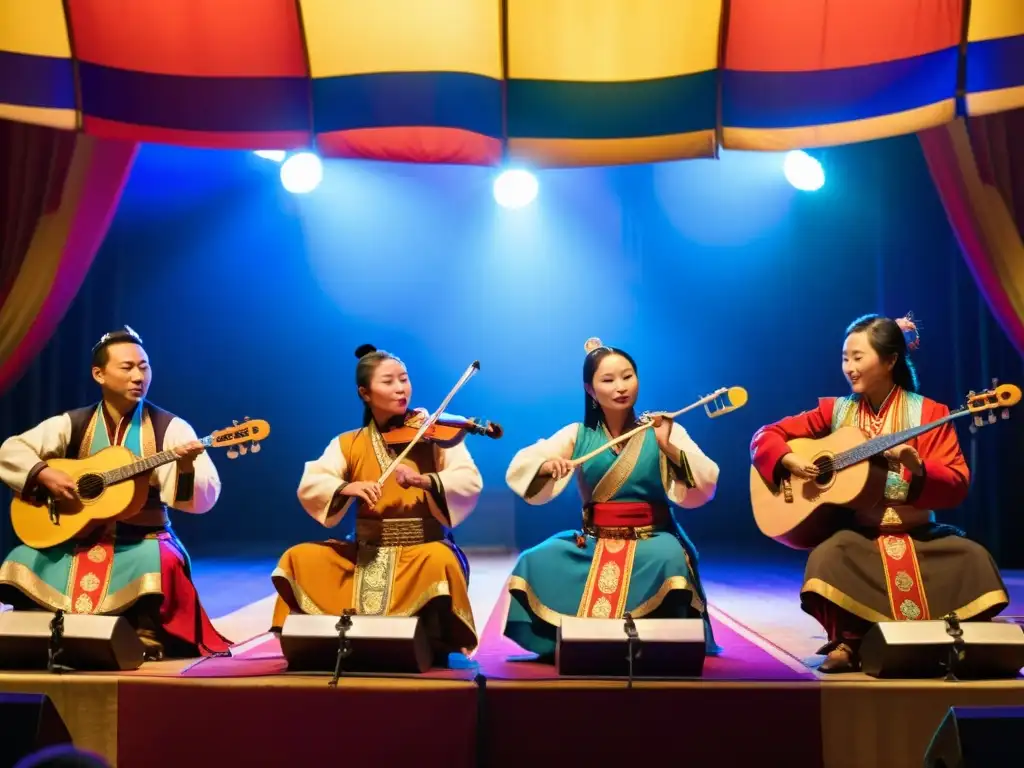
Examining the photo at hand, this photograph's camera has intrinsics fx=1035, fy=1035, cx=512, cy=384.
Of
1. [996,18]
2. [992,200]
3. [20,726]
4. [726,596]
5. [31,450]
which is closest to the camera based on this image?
[20,726]

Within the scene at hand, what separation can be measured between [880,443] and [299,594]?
6.85ft

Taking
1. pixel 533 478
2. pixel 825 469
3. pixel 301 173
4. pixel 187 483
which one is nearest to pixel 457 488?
pixel 533 478

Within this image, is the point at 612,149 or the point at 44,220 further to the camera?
the point at 44,220

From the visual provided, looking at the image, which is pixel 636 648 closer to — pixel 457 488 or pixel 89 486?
pixel 457 488

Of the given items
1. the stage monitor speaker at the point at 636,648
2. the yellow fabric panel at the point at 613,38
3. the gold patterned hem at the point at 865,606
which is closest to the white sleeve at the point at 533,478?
the stage monitor speaker at the point at 636,648

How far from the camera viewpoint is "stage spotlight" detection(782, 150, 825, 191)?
7941 millimetres

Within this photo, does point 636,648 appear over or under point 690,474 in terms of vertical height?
under

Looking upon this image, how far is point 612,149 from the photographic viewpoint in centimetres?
455

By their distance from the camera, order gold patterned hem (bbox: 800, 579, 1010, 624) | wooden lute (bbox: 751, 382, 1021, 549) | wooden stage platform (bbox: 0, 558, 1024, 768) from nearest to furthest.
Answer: wooden stage platform (bbox: 0, 558, 1024, 768)
gold patterned hem (bbox: 800, 579, 1010, 624)
wooden lute (bbox: 751, 382, 1021, 549)

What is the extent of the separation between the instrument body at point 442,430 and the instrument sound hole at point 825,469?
1.14 m

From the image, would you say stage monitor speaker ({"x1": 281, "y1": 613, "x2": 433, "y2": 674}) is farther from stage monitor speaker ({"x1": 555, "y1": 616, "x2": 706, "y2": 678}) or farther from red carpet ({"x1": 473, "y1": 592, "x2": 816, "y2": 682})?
stage monitor speaker ({"x1": 555, "y1": 616, "x2": 706, "y2": 678})

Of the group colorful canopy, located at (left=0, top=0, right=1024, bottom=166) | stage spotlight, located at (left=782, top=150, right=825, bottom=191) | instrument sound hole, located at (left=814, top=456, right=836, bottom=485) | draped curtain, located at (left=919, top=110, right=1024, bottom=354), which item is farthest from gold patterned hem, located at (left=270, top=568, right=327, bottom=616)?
stage spotlight, located at (left=782, top=150, right=825, bottom=191)

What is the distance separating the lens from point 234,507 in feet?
27.8

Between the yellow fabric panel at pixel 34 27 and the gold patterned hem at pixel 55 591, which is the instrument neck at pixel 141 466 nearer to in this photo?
the gold patterned hem at pixel 55 591
